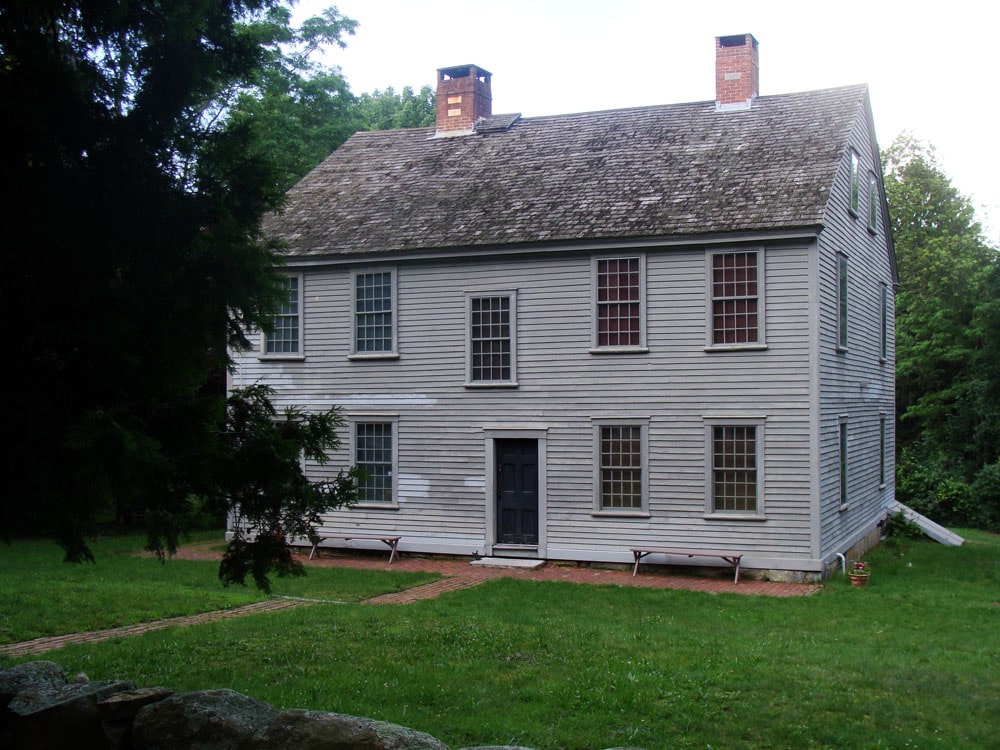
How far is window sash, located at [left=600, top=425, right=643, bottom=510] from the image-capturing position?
1928 cm

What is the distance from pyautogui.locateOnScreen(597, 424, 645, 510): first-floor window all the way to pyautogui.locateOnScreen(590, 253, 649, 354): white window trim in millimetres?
1432

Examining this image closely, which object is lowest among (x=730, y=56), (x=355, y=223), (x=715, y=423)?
(x=715, y=423)

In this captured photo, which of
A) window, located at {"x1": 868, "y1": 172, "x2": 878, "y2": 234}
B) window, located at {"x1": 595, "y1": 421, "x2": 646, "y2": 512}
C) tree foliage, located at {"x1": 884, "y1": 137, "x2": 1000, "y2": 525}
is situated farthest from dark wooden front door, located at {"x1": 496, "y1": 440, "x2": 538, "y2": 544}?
tree foliage, located at {"x1": 884, "y1": 137, "x2": 1000, "y2": 525}

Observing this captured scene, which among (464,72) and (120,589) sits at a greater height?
(464,72)

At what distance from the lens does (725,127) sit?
21.6 metres

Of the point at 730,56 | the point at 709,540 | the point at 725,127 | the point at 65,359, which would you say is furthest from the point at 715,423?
the point at 65,359

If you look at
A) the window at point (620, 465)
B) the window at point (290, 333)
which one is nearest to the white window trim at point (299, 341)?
the window at point (290, 333)

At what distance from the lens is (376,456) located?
21.4 metres

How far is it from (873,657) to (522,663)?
157 inches

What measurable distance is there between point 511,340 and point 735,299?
4.41 meters

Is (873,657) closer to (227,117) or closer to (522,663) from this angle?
(522,663)

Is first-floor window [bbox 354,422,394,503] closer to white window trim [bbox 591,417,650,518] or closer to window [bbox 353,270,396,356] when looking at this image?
window [bbox 353,270,396,356]

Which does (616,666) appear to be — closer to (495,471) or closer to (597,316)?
(495,471)

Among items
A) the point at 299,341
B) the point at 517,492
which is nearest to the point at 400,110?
the point at 299,341
